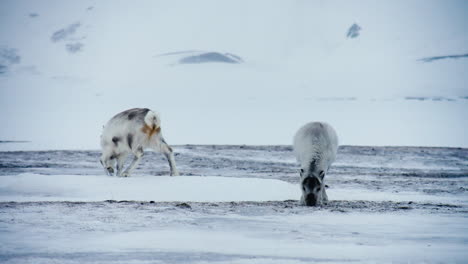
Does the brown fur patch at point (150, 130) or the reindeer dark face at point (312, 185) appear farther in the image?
the brown fur patch at point (150, 130)

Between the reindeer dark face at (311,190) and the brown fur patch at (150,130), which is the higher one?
the brown fur patch at (150,130)

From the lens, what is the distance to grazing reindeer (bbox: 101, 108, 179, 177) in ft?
46.8

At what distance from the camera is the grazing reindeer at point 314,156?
10984 millimetres

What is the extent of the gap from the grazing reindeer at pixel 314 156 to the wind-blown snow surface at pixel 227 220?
1.38ft

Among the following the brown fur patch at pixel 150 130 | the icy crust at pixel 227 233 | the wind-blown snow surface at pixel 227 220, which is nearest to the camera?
the icy crust at pixel 227 233

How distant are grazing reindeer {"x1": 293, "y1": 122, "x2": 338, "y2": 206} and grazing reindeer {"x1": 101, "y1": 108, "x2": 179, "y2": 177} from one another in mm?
3441

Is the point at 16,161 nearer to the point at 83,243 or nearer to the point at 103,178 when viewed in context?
the point at 103,178

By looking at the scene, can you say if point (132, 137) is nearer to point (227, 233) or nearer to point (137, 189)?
point (137, 189)

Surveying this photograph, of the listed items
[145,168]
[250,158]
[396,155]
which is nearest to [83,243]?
[145,168]

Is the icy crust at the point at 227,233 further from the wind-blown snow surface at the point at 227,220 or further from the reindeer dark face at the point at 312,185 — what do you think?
the reindeer dark face at the point at 312,185

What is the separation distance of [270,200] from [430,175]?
835 cm

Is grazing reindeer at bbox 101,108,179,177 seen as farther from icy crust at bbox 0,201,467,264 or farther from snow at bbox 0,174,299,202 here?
icy crust at bbox 0,201,467,264

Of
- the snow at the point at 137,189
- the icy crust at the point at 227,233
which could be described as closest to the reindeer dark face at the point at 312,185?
the icy crust at the point at 227,233

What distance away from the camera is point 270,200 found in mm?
11914
